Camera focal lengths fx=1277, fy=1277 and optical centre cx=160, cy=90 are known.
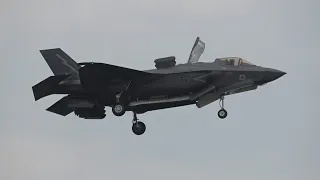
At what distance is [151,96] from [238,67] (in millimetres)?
5738

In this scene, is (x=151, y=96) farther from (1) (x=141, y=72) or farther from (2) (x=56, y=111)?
(2) (x=56, y=111)

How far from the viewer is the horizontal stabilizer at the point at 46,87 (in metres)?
77.9

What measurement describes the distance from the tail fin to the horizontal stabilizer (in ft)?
3.89

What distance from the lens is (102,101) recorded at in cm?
7862

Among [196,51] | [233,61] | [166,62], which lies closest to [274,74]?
[233,61]

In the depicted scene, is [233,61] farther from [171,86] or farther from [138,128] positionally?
[138,128]

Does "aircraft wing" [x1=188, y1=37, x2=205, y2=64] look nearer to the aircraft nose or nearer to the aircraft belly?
the aircraft belly

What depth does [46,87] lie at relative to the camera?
78.1 m

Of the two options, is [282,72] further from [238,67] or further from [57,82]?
[57,82]

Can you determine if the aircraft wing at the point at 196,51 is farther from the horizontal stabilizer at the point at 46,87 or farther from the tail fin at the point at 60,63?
the horizontal stabilizer at the point at 46,87

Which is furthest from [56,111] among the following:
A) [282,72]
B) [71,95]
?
[282,72]

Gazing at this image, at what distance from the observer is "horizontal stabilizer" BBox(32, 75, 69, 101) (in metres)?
77.9

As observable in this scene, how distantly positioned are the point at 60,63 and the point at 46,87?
2.37 meters

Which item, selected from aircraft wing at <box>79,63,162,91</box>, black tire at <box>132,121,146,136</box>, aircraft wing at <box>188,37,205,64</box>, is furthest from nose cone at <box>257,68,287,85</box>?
black tire at <box>132,121,146,136</box>
